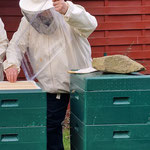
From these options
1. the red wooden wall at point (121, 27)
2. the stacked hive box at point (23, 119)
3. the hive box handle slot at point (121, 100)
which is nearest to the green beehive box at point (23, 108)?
the stacked hive box at point (23, 119)

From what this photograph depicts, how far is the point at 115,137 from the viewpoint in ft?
11.3

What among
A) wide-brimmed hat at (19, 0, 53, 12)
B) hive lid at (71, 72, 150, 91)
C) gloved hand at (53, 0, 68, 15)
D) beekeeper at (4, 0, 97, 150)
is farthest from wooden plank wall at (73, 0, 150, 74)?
hive lid at (71, 72, 150, 91)

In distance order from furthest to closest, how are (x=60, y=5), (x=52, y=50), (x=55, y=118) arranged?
(x=55, y=118) < (x=52, y=50) < (x=60, y=5)

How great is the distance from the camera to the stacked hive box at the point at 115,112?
11.1ft

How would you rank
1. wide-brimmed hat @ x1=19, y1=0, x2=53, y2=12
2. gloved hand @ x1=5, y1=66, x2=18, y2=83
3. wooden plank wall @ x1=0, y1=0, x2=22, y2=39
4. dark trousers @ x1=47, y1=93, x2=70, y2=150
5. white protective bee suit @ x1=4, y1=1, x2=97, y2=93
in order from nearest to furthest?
1. wide-brimmed hat @ x1=19, y1=0, x2=53, y2=12
2. gloved hand @ x1=5, y1=66, x2=18, y2=83
3. white protective bee suit @ x1=4, y1=1, x2=97, y2=93
4. dark trousers @ x1=47, y1=93, x2=70, y2=150
5. wooden plank wall @ x1=0, y1=0, x2=22, y2=39

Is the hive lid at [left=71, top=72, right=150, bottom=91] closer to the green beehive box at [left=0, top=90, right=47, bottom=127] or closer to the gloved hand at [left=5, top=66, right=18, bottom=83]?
the green beehive box at [left=0, top=90, right=47, bottom=127]

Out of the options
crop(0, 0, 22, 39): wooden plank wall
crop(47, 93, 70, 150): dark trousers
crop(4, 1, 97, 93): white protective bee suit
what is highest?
crop(0, 0, 22, 39): wooden plank wall

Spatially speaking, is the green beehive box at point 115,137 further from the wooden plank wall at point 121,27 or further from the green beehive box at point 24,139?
the wooden plank wall at point 121,27

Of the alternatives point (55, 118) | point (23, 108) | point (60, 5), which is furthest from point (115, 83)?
point (55, 118)

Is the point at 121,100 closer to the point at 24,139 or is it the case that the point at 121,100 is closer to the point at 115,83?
the point at 115,83

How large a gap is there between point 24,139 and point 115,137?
0.70 m

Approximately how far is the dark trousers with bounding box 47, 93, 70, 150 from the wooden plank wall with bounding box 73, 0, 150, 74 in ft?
8.49

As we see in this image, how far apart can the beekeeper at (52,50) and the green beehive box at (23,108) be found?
71 centimetres

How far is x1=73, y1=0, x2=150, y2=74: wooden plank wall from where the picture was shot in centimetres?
667
